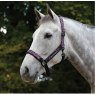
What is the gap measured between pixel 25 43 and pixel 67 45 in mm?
7994

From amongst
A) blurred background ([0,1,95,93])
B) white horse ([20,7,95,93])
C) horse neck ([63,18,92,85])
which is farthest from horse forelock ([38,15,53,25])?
blurred background ([0,1,95,93])

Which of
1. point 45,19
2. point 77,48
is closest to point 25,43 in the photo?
point 45,19

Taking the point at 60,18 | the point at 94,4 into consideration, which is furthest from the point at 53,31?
the point at 94,4

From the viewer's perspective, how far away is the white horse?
3.77m

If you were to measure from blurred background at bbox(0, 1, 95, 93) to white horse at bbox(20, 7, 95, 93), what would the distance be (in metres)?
7.17

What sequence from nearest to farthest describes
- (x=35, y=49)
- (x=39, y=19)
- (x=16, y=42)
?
(x=35, y=49) → (x=39, y=19) → (x=16, y=42)

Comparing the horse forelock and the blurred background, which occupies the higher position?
the horse forelock

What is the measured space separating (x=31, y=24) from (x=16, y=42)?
3.34 feet

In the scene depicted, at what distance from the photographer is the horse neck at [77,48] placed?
383 centimetres

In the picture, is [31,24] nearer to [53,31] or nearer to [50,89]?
[50,89]

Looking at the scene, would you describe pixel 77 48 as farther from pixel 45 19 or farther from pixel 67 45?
pixel 45 19

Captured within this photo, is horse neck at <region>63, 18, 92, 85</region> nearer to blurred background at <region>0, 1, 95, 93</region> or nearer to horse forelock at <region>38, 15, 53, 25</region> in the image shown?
horse forelock at <region>38, 15, 53, 25</region>

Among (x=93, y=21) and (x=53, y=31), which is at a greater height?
(x=53, y=31)

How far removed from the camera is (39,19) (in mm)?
4035
